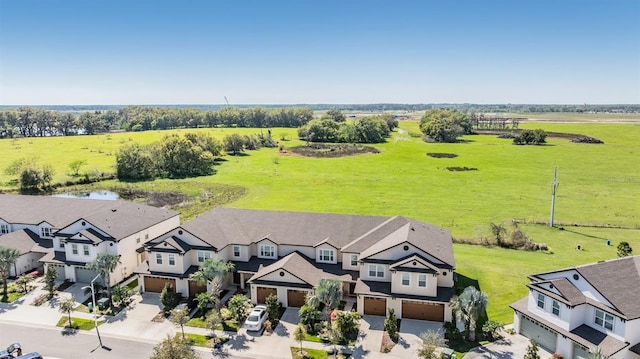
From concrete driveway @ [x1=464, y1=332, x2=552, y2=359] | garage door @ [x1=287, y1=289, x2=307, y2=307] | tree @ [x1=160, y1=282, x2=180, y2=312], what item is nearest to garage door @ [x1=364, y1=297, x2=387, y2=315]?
garage door @ [x1=287, y1=289, x2=307, y2=307]

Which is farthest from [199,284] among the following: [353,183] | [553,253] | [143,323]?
[353,183]

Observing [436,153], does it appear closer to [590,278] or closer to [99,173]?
[99,173]

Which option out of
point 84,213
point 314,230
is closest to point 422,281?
point 314,230

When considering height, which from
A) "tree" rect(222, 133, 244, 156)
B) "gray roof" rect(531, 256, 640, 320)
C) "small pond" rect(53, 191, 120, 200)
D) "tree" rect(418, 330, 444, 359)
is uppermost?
"tree" rect(222, 133, 244, 156)

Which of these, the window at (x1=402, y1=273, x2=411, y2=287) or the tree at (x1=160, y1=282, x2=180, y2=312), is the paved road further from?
the window at (x1=402, y1=273, x2=411, y2=287)

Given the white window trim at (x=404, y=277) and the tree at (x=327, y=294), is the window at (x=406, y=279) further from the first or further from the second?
the tree at (x=327, y=294)

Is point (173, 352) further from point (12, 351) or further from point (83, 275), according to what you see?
point (83, 275)

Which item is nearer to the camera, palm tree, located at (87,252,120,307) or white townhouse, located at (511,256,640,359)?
white townhouse, located at (511,256,640,359)
